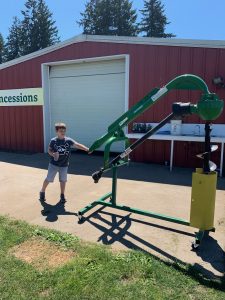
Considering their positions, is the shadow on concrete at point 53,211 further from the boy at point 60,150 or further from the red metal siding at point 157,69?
the red metal siding at point 157,69

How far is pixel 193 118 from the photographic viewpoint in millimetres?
7781

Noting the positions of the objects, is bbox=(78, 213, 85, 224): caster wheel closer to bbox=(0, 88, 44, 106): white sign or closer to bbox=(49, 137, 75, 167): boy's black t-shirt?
bbox=(49, 137, 75, 167): boy's black t-shirt

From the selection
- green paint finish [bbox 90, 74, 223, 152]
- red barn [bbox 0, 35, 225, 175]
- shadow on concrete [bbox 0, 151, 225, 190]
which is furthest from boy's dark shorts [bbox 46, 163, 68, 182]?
red barn [bbox 0, 35, 225, 175]

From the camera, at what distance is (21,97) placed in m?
10.7

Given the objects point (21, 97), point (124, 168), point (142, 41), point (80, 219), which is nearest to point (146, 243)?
point (80, 219)

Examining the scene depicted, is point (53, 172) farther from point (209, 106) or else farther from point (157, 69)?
point (157, 69)

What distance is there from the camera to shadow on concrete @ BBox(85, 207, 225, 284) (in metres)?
3.09

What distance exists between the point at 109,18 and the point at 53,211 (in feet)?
135

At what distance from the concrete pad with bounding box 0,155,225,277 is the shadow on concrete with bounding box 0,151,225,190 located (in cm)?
36

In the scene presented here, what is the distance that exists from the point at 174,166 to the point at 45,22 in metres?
39.0

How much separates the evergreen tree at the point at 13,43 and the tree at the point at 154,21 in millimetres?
16190

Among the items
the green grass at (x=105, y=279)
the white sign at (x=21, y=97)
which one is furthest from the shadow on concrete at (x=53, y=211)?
the white sign at (x=21, y=97)

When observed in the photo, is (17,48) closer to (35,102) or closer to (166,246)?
(35,102)

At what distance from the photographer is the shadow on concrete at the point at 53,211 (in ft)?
14.9
